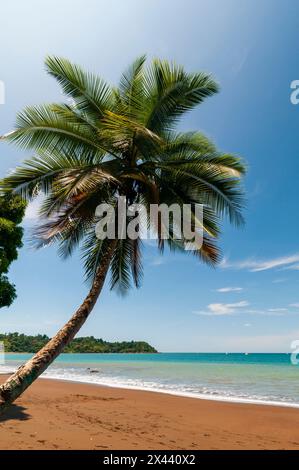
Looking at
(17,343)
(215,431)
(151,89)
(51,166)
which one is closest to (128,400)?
(215,431)

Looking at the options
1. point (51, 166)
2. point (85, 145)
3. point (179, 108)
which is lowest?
point (51, 166)

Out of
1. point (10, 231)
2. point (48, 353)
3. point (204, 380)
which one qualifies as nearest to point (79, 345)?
point (204, 380)

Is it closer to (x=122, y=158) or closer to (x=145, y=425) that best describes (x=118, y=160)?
(x=122, y=158)

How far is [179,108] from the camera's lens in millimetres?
9703

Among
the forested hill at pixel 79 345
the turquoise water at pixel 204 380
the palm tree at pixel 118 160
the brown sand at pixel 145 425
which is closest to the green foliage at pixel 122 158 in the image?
the palm tree at pixel 118 160

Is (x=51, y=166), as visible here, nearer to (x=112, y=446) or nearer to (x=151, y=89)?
(x=151, y=89)

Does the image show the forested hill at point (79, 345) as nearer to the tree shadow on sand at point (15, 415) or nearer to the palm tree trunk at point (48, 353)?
the tree shadow on sand at point (15, 415)

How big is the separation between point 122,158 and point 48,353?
505cm

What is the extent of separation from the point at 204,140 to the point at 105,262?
4.37 m

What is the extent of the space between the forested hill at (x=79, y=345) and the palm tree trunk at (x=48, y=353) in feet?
403

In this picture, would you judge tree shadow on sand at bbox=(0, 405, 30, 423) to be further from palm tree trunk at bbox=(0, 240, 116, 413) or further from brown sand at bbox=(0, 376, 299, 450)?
palm tree trunk at bbox=(0, 240, 116, 413)

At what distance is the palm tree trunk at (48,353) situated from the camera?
6117 millimetres

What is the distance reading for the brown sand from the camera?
26.4 ft
